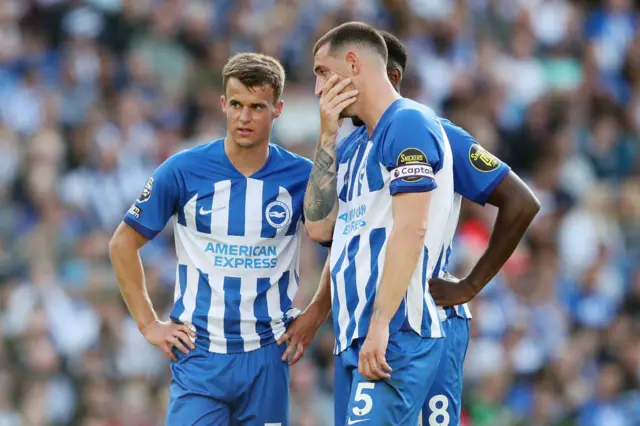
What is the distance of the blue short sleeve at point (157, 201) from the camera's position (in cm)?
657

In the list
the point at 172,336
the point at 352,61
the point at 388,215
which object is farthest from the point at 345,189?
the point at 172,336

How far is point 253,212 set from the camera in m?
6.60

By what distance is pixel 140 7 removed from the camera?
50.3 feet

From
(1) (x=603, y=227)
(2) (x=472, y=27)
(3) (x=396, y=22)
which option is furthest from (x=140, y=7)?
Result: (1) (x=603, y=227)

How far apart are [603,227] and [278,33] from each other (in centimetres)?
462

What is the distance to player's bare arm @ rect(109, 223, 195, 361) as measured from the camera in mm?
6582

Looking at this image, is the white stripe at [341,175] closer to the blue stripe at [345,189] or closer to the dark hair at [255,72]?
the blue stripe at [345,189]

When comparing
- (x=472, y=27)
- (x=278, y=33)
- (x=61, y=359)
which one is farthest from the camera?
(x=472, y=27)

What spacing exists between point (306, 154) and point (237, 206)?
689 centimetres

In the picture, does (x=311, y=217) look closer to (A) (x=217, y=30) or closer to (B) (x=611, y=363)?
(B) (x=611, y=363)

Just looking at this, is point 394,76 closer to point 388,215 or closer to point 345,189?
point 345,189

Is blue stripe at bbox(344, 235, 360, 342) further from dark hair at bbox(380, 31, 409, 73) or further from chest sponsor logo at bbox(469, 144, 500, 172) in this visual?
dark hair at bbox(380, 31, 409, 73)

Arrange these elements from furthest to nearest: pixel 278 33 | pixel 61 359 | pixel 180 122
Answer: pixel 278 33 → pixel 180 122 → pixel 61 359

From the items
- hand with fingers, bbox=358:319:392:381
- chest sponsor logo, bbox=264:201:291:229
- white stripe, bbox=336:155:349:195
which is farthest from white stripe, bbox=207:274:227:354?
hand with fingers, bbox=358:319:392:381
